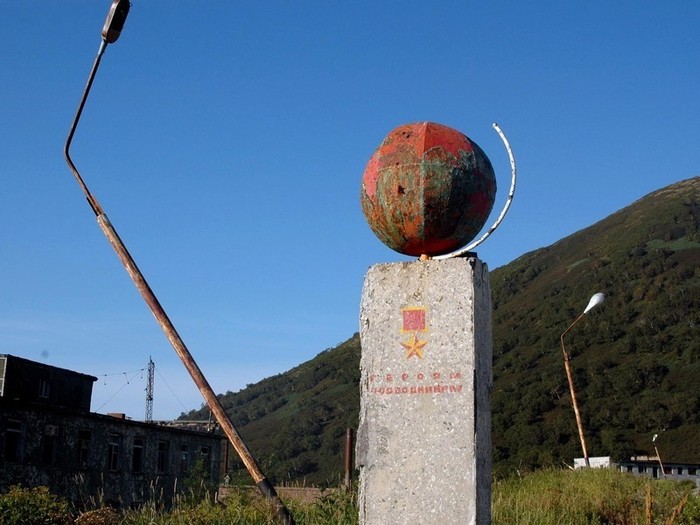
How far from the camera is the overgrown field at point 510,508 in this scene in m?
9.47

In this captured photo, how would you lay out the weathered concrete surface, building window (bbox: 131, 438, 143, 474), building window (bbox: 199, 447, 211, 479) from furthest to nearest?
building window (bbox: 199, 447, 211, 479)
building window (bbox: 131, 438, 143, 474)
the weathered concrete surface

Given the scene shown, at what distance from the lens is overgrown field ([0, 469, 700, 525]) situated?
947 centimetres

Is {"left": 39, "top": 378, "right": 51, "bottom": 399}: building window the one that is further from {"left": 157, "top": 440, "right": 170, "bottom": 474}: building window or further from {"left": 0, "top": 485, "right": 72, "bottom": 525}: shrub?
{"left": 0, "top": 485, "right": 72, "bottom": 525}: shrub

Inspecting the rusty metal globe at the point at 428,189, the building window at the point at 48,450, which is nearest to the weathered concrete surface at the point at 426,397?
the rusty metal globe at the point at 428,189

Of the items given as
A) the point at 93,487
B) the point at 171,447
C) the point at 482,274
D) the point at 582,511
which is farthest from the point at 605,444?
the point at 482,274

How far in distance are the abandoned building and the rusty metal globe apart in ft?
72.0

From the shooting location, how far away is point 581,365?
8475cm

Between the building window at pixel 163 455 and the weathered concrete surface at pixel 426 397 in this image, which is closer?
the weathered concrete surface at pixel 426 397

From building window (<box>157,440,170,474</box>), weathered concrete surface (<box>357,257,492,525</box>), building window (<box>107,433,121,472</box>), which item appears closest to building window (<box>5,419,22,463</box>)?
building window (<box>107,433,121,472</box>)

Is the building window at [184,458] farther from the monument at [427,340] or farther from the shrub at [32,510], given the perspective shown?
the monument at [427,340]

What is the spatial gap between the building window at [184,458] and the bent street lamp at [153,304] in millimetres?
30573

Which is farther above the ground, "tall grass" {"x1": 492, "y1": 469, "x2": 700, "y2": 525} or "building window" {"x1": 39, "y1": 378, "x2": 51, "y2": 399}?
"building window" {"x1": 39, "y1": 378, "x2": 51, "y2": 399}

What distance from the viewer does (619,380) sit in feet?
252

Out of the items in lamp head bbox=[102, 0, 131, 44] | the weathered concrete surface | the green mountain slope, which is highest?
the green mountain slope
